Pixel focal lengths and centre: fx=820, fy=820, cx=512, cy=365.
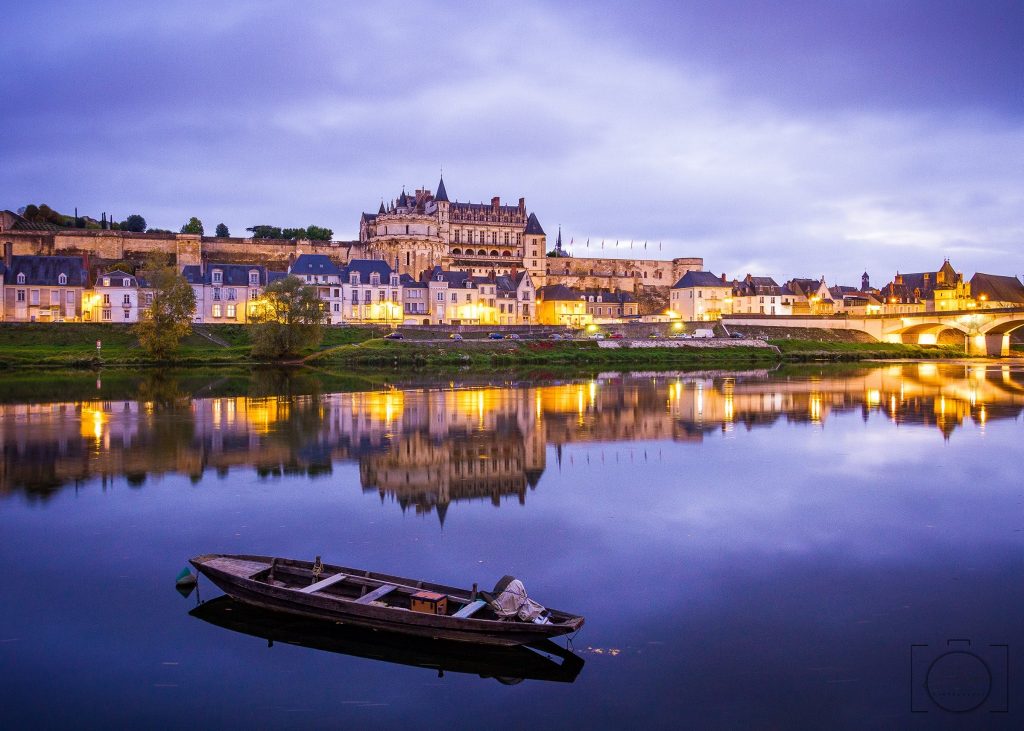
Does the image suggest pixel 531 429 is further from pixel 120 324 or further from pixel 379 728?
pixel 120 324

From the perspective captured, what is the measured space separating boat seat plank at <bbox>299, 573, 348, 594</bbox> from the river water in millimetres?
407

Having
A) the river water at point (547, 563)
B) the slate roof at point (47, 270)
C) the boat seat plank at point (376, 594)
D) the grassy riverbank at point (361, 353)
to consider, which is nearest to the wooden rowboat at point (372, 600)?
the boat seat plank at point (376, 594)

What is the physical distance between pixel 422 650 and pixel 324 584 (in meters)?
1.22

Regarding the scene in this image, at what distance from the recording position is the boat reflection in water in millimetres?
6867

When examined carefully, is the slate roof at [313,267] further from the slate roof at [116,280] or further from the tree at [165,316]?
the tree at [165,316]

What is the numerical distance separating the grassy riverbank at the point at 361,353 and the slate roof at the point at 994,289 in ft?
90.4

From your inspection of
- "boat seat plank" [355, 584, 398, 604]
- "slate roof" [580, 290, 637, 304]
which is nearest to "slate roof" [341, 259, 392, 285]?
"slate roof" [580, 290, 637, 304]

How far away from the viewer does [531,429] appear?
64.9 ft

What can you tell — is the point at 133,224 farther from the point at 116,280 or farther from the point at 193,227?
the point at 116,280

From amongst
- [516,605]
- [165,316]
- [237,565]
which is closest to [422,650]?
[516,605]

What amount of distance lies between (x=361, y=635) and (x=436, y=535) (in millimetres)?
3004

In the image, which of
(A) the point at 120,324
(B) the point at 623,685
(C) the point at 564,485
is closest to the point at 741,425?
(C) the point at 564,485

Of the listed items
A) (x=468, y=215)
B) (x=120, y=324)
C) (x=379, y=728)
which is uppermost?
(x=468, y=215)
